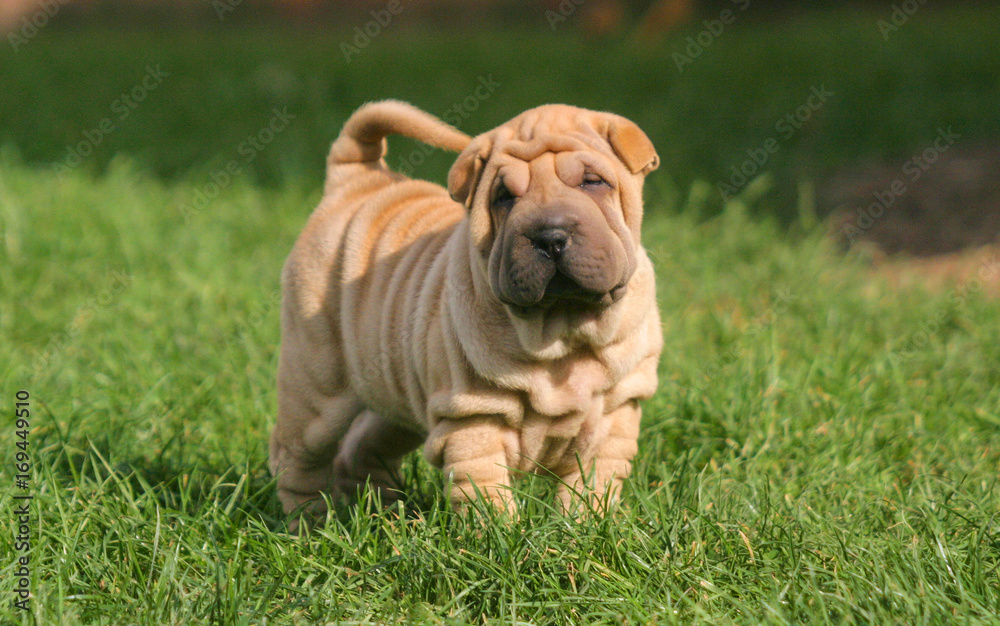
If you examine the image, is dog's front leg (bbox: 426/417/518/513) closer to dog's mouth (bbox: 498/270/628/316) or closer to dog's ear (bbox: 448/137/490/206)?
dog's mouth (bbox: 498/270/628/316)

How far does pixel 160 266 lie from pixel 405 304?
11.0 feet

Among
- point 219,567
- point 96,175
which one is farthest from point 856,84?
point 219,567

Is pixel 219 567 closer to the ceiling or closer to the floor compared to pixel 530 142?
closer to the floor

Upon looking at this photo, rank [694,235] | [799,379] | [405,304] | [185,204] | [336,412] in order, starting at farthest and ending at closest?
[185,204], [694,235], [799,379], [336,412], [405,304]

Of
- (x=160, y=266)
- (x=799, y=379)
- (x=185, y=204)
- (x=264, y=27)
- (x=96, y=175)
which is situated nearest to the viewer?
(x=799, y=379)

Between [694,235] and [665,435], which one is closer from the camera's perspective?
[665,435]

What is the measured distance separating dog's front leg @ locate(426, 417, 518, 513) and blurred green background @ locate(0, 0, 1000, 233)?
459cm

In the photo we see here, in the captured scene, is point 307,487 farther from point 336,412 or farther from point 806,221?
point 806,221

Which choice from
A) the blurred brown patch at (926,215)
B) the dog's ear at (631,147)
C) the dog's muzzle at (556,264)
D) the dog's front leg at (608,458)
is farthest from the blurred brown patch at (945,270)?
the dog's muzzle at (556,264)

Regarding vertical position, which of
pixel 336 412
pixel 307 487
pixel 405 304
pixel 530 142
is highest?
pixel 530 142

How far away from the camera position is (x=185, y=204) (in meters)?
6.88

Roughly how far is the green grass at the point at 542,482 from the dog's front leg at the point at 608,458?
130mm

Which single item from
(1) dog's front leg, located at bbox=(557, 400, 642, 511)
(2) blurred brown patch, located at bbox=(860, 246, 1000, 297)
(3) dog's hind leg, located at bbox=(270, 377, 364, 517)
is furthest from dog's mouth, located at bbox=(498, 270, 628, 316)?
(2) blurred brown patch, located at bbox=(860, 246, 1000, 297)

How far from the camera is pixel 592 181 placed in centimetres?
262
